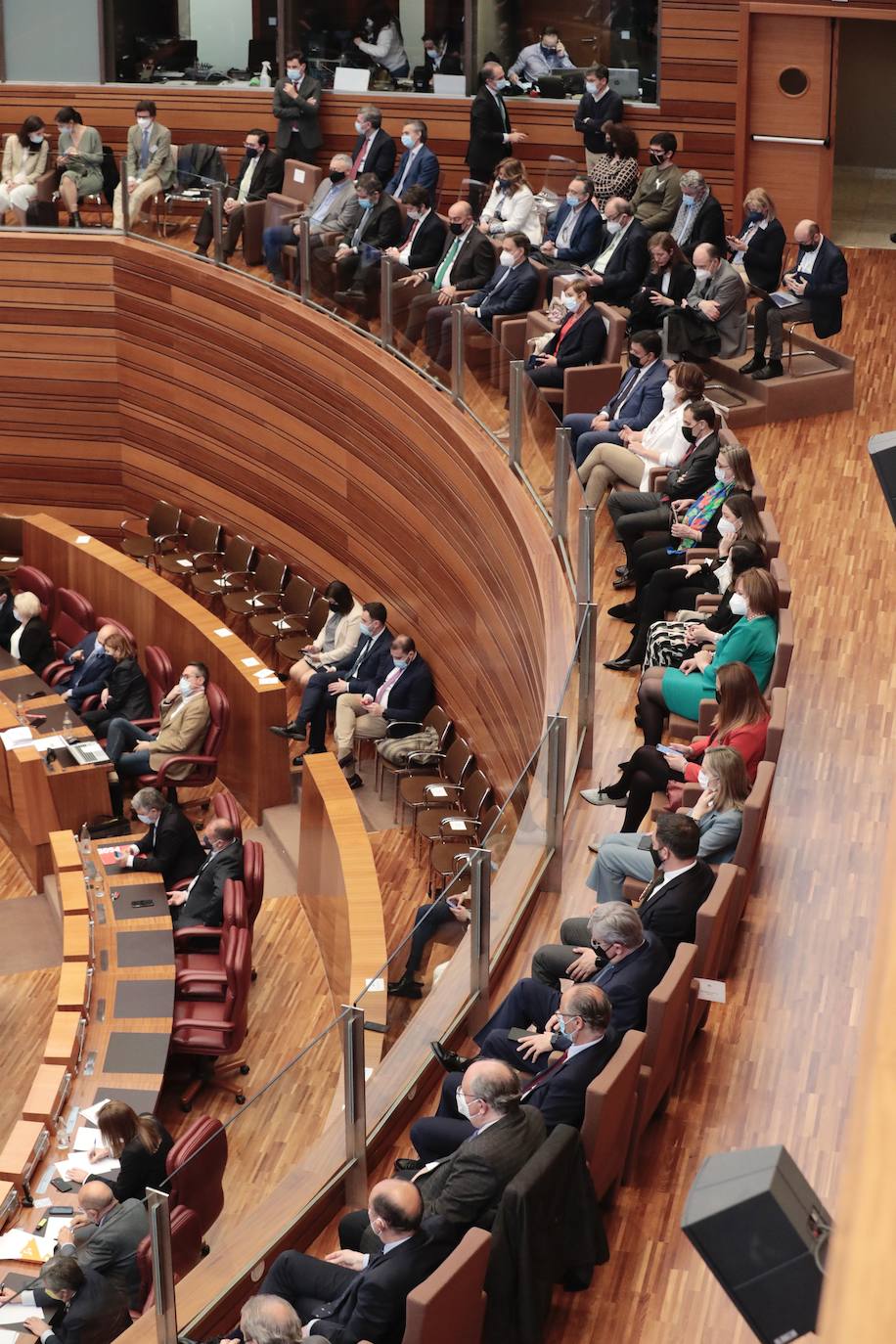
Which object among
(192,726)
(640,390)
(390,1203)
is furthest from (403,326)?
(390,1203)

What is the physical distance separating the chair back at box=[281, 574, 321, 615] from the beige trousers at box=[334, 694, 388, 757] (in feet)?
4.63

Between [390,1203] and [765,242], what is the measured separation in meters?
6.87

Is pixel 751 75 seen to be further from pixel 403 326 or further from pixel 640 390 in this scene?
pixel 640 390

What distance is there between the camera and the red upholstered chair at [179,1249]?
3400 mm

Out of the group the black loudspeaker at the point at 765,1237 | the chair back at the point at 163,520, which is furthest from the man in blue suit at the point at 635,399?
the black loudspeaker at the point at 765,1237

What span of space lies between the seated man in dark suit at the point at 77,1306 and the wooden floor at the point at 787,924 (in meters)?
0.56

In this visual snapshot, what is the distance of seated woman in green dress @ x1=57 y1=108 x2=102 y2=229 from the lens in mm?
11031

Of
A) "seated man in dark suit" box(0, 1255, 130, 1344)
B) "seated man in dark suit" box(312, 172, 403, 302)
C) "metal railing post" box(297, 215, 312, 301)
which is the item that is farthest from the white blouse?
"seated man in dark suit" box(0, 1255, 130, 1344)

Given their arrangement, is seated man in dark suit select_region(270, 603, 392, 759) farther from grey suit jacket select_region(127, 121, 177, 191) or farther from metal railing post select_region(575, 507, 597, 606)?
grey suit jacket select_region(127, 121, 177, 191)

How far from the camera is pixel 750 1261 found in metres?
1.71

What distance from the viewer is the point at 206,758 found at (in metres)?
8.19

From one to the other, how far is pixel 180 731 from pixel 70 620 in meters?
2.05

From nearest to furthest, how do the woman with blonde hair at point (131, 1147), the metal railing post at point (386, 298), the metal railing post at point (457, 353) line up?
the woman with blonde hair at point (131, 1147) < the metal railing post at point (457, 353) < the metal railing post at point (386, 298)

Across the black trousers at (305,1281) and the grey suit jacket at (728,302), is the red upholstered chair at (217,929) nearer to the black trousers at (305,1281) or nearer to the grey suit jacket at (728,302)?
the black trousers at (305,1281)
